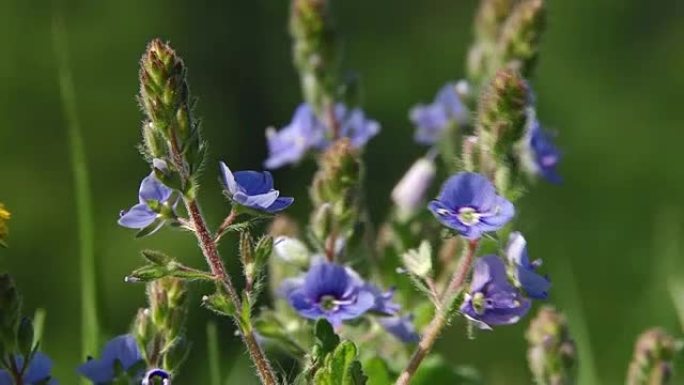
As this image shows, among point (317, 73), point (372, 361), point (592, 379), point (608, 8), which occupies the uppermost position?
point (317, 73)

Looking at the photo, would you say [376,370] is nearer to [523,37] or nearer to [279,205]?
[279,205]

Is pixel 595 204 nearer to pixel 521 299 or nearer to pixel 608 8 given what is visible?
pixel 608 8

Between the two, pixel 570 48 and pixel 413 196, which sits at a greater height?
pixel 413 196

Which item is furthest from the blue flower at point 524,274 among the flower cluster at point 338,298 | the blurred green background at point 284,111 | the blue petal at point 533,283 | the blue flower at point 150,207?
the blurred green background at point 284,111

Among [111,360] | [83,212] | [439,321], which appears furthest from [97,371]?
[83,212]

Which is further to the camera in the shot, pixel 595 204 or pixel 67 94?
pixel 595 204

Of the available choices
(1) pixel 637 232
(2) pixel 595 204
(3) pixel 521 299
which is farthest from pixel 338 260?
(2) pixel 595 204

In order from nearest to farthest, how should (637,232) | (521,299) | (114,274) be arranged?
(521,299)
(114,274)
(637,232)
